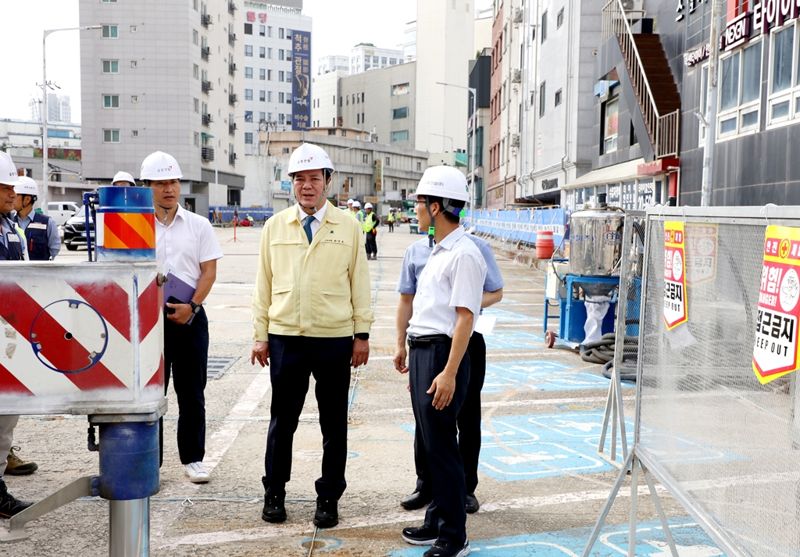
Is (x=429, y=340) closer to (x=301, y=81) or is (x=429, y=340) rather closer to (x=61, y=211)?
(x=61, y=211)

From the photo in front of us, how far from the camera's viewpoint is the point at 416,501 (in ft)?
16.3

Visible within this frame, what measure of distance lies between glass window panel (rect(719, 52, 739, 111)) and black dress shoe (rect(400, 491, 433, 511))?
15676mm

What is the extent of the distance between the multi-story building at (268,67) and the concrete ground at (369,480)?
12052 cm

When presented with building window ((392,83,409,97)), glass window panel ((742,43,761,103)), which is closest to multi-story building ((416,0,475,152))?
building window ((392,83,409,97))

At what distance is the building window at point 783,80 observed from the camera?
15164 mm

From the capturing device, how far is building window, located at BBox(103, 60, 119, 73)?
65.6 meters

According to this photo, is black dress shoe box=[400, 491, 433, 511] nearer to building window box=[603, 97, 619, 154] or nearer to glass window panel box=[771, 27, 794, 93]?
glass window panel box=[771, 27, 794, 93]

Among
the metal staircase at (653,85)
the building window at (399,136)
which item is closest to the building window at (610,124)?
the metal staircase at (653,85)

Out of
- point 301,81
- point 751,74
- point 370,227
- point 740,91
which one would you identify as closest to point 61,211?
point 370,227

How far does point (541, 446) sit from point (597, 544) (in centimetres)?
190

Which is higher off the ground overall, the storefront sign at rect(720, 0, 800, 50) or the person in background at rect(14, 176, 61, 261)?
the storefront sign at rect(720, 0, 800, 50)

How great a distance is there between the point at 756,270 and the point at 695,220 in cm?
65

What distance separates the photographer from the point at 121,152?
6669cm

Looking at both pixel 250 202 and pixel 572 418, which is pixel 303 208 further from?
pixel 250 202
